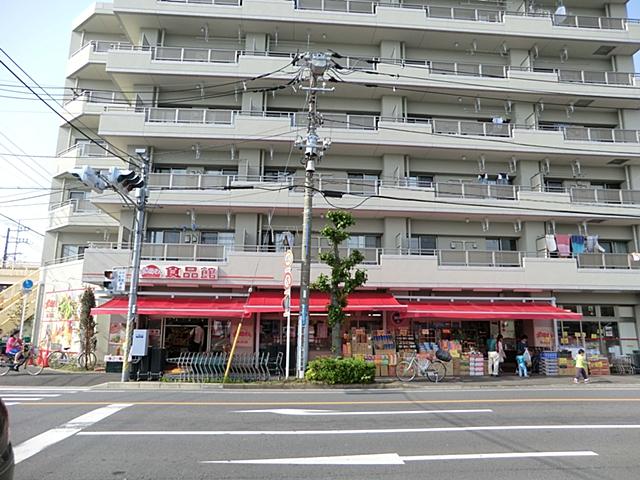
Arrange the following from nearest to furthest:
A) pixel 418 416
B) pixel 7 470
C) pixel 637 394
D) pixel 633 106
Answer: pixel 7 470 < pixel 418 416 < pixel 637 394 < pixel 633 106

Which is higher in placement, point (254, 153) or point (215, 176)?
point (254, 153)

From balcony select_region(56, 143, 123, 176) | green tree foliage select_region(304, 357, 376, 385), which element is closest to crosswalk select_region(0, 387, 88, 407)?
green tree foliage select_region(304, 357, 376, 385)

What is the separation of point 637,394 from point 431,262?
914 centimetres

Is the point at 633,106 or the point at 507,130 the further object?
the point at 633,106

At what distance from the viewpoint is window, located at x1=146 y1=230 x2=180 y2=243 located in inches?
888

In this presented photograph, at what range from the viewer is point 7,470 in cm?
357

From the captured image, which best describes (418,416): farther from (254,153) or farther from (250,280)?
(254,153)

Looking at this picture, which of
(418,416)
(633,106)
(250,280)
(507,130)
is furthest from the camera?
(633,106)

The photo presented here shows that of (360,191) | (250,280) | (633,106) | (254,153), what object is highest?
(633,106)

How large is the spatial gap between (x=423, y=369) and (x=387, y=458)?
35.4ft

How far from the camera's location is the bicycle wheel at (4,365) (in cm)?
1780

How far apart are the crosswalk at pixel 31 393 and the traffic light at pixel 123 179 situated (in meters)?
6.55

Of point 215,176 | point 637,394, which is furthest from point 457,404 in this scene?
point 215,176

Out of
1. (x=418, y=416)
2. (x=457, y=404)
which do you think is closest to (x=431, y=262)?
(x=457, y=404)
